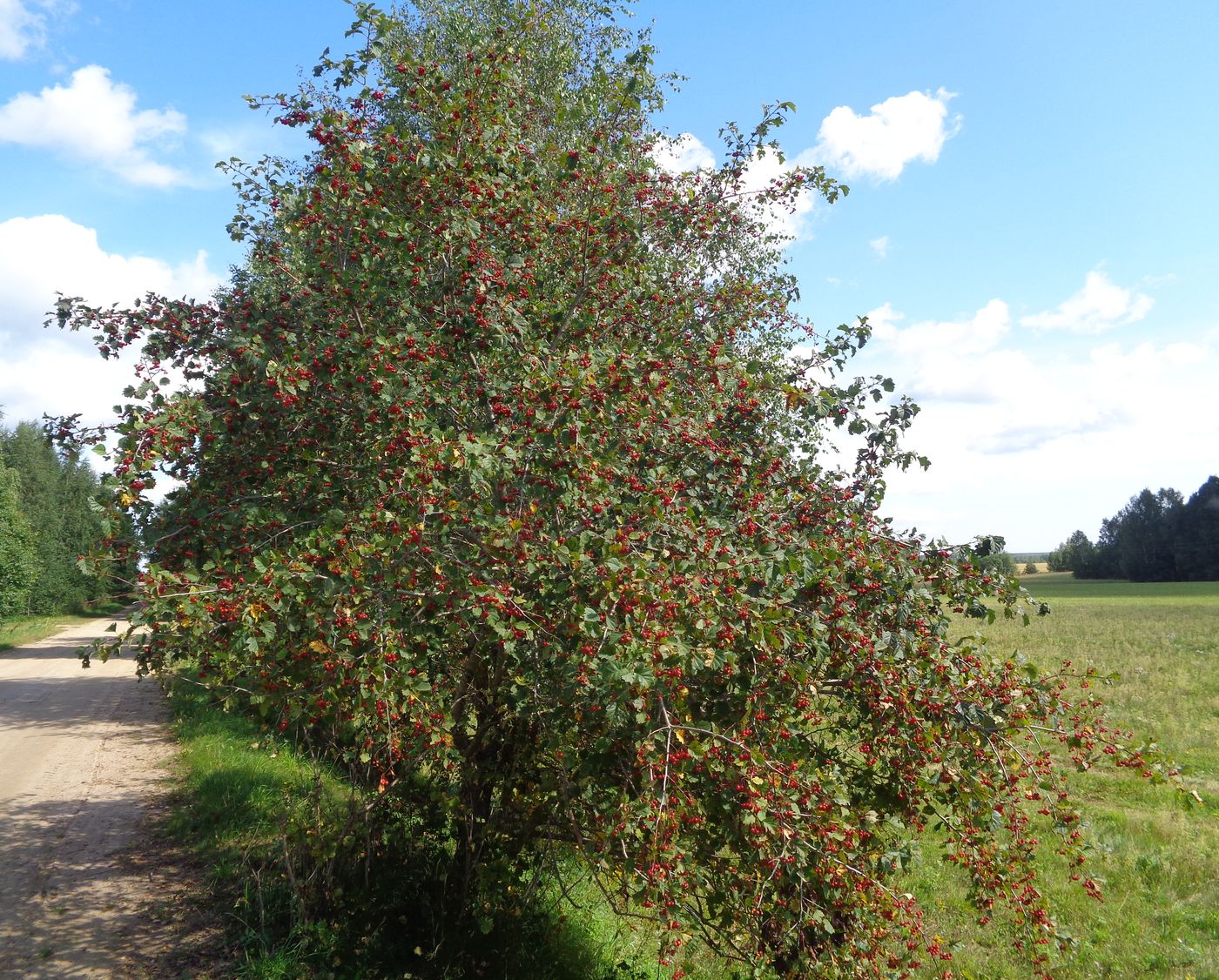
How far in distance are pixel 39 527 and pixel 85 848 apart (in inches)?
1877

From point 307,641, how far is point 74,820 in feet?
24.5

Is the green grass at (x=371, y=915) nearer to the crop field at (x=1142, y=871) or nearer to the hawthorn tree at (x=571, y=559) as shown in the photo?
the hawthorn tree at (x=571, y=559)

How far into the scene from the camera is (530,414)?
4.92m

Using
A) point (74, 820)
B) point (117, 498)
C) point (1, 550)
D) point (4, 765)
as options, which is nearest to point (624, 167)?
point (117, 498)

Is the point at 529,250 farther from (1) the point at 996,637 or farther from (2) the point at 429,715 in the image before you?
(1) the point at 996,637

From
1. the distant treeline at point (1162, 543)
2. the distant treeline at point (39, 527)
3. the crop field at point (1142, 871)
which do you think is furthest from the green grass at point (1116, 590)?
the distant treeline at point (39, 527)

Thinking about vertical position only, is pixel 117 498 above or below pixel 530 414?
below

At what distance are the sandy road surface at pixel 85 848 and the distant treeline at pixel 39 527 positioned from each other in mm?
18081

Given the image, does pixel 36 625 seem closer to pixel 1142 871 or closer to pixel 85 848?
pixel 85 848

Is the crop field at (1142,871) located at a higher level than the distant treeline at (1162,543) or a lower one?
lower

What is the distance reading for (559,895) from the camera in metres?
7.77

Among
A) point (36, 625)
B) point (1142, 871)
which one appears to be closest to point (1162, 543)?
point (1142, 871)

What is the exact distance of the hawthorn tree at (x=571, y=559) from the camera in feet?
13.8

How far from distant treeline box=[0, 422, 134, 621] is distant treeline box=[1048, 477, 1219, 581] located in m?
97.6
